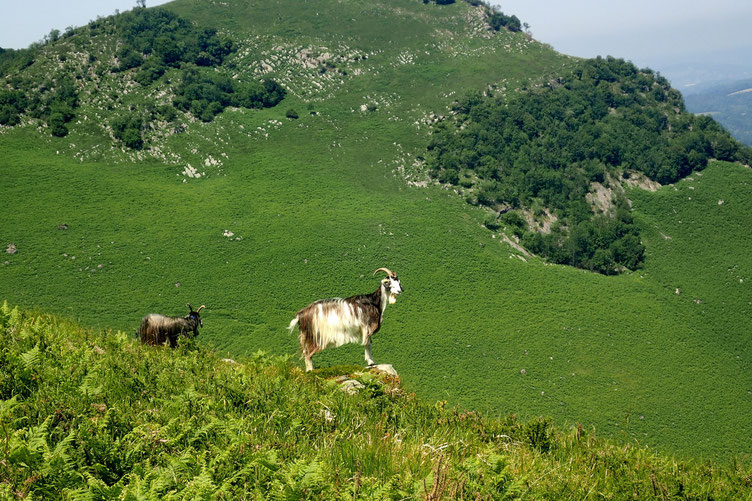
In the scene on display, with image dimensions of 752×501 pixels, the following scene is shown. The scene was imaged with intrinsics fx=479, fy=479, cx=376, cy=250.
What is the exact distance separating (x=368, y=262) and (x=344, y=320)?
173 feet

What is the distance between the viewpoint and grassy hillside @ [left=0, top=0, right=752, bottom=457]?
53281 mm

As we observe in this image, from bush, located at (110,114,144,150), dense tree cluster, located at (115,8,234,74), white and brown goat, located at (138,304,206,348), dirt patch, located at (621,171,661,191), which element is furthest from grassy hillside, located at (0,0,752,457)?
white and brown goat, located at (138,304,206,348)

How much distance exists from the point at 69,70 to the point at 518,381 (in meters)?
92.0

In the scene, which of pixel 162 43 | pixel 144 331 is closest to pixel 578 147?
pixel 162 43

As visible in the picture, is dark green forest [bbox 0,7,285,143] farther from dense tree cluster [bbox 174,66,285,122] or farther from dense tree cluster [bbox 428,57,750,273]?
dense tree cluster [bbox 428,57,750,273]

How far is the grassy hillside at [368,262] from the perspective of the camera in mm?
53281

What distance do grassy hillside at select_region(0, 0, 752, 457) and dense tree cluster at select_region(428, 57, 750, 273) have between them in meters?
4.80

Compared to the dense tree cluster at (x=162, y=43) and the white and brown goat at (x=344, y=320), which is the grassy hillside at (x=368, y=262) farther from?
the white and brown goat at (x=344, y=320)

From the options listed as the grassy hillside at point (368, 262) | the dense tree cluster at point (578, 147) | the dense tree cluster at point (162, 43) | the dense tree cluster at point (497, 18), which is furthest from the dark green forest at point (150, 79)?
the dense tree cluster at point (497, 18)

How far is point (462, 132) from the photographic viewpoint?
311ft

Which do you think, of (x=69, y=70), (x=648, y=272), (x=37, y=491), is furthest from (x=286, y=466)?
(x=69, y=70)

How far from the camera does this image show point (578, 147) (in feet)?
312

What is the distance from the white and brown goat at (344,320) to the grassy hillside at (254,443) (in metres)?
6.47

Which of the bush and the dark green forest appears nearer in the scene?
the bush
